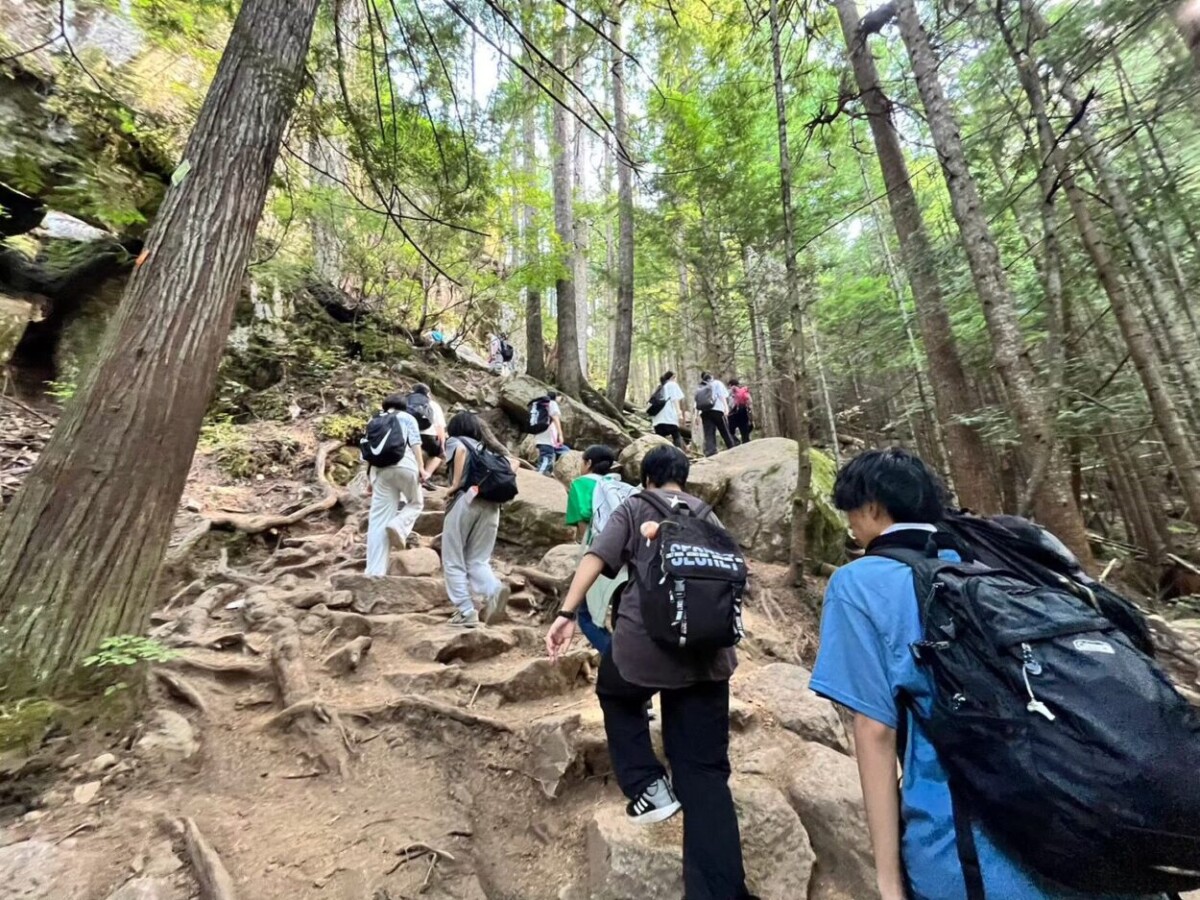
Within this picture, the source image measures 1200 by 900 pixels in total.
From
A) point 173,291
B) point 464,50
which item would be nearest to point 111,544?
point 173,291

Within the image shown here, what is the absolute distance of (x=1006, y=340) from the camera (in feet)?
14.4

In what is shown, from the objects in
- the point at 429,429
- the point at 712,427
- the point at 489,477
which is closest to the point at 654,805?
the point at 489,477

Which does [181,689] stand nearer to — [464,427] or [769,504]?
[464,427]

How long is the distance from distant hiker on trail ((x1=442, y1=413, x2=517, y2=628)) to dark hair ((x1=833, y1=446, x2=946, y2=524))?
10.6 ft

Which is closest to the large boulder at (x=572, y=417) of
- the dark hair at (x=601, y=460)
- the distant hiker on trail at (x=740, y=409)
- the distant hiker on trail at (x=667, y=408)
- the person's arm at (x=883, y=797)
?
the distant hiker on trail at (x=667, y=408)

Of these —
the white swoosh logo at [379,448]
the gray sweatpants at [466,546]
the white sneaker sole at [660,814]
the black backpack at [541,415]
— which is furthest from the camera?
the black backpack at [541,415]

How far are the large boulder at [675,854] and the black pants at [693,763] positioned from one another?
0.71 feet

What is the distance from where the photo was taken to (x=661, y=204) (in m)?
14.6

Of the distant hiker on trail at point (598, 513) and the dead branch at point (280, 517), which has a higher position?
the dead branch at point (280, 517)

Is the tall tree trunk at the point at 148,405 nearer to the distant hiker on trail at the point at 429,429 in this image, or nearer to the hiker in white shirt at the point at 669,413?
the distant hiker on trail at the point at 429,429

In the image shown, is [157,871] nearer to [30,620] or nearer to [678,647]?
[30,620]

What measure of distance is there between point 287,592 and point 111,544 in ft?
8.21

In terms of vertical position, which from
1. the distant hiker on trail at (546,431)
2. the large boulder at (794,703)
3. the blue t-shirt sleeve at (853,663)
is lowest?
the large boulder at (794,703)

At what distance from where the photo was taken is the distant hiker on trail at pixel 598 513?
3184 mm
